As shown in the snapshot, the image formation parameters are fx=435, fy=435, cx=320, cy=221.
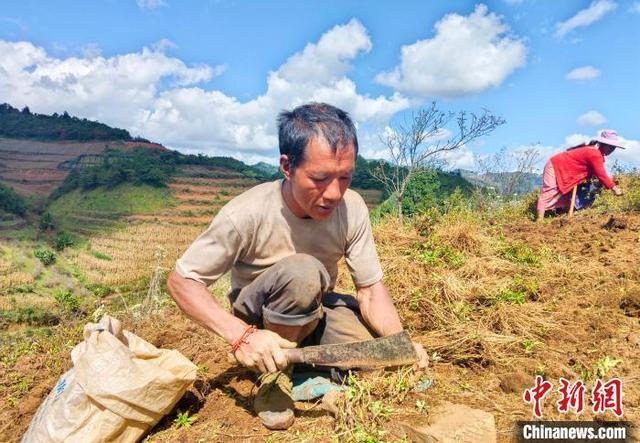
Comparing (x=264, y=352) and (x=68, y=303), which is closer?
(x=264, y=352)

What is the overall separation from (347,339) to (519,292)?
1.78 meters

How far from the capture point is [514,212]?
773 cm

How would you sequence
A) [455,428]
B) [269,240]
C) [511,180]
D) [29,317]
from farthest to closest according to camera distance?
1. [29,317]
2. [511,180]
3. [269,240]
4. [455,428]

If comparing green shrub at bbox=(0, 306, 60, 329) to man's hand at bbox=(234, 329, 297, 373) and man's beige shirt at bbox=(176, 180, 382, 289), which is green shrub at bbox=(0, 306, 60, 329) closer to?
man's beige shirt at bbox=(176, 180, 382, 289)

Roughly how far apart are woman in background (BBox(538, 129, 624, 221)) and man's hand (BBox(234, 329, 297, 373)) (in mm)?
6215

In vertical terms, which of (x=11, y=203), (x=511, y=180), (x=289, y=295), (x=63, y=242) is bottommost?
(x=63, y=242)

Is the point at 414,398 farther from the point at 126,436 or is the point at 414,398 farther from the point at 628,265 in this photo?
the point at 628,265

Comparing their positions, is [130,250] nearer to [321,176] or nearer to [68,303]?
[68,303]

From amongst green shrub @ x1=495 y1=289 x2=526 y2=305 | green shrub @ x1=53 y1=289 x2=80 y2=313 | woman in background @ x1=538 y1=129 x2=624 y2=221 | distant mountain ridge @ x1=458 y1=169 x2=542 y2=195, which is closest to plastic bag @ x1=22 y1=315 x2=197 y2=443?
green shrub @ x1=495 y1=289 x2=526 y2=305

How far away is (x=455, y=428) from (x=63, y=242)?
3016cm

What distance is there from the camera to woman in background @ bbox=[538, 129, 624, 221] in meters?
6.43

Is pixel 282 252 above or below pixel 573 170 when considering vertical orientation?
below

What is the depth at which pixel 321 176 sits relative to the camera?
1.79 meters

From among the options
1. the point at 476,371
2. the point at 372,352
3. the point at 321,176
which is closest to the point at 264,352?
the point at 372,352
